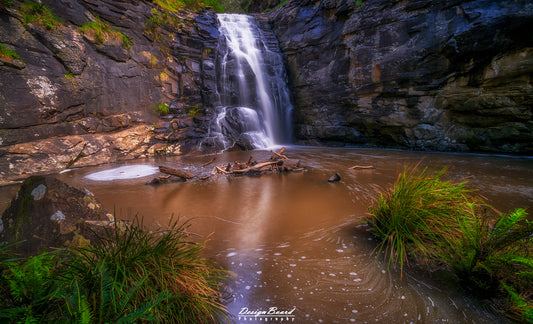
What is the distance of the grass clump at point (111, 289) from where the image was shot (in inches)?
41.5

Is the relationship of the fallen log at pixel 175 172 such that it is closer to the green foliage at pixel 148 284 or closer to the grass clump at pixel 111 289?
the grass clump at pixel 111 289

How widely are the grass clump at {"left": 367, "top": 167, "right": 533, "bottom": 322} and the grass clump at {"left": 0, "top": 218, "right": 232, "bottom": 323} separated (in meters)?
1.85

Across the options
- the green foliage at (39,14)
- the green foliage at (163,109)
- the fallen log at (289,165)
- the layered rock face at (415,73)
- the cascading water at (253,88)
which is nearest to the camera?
the fallen log at (289,165)

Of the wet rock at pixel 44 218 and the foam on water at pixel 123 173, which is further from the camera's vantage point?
the foam on water at pixel 123 173

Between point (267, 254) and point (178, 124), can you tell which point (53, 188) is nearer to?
point (267, 254)

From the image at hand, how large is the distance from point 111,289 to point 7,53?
37.3 ft

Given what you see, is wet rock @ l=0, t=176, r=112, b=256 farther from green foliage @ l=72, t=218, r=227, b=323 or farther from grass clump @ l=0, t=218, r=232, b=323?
green foliage @ l=72, t=218, r=227, b=323

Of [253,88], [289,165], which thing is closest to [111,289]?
[289,165]

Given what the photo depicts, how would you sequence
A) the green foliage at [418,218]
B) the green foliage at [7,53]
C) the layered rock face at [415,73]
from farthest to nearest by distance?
the layered rock face at [415,73], the green foliage at [7,53], the green foliage at [418,218]

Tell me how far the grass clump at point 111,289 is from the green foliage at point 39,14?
11779 mm

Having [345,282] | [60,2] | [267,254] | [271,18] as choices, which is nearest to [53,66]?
[60,2]

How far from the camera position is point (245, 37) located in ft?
54.7

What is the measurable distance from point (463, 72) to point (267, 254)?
11.7 metres

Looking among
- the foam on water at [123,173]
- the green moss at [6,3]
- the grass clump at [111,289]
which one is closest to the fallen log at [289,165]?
the foam on water at [123,173]
